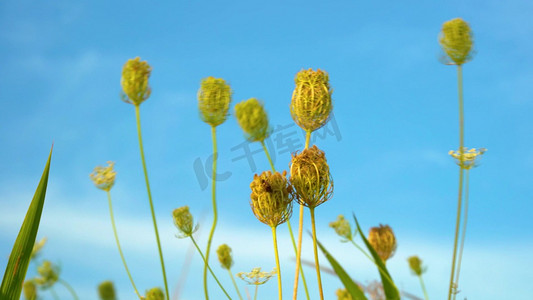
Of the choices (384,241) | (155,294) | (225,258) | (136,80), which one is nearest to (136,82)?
(136,80)

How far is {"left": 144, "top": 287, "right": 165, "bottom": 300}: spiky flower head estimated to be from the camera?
11.8 ft

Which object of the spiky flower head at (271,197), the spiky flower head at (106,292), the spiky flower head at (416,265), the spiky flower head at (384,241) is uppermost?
the spiky flower head at (271,197)

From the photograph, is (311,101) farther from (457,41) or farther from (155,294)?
(155,294)

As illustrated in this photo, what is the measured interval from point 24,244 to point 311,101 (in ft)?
6.50

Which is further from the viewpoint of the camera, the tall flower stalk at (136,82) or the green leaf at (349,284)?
the tall flower stalk at (136,82)

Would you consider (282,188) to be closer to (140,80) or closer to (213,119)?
(213,119)

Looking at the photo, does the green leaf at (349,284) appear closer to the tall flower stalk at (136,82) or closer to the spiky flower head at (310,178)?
the spiky flower head at (310,178)

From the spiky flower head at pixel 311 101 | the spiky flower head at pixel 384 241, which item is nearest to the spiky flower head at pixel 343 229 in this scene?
the spiky flower head at pixel 384 241

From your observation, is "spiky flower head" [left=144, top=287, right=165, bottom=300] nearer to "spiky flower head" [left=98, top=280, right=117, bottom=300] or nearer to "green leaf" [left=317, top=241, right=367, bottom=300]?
"spiky flower head" [left=98, top=280, right=117, bottom=300]

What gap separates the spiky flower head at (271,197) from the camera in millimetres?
2900

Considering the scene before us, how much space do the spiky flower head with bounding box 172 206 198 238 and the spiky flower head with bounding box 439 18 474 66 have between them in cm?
279

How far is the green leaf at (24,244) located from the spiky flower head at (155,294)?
1027mm

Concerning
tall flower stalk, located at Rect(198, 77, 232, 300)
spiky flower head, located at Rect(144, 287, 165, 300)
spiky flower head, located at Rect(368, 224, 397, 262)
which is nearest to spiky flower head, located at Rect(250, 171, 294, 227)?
tall flower stalk, located at Rect(198, 77, 232, 300)

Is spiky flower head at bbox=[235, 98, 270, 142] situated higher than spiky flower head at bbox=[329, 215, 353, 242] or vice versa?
spiky flower head at bbox=[235, 98, 270, 142]
